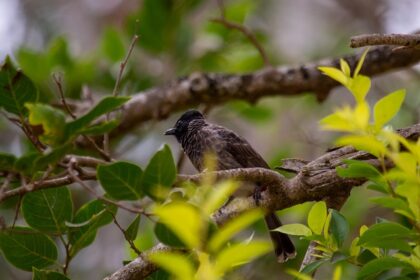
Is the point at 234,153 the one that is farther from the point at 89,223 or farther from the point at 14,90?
the point at 14,90

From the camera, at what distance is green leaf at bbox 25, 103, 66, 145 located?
1.97m

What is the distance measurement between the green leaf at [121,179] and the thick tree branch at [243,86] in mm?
2586

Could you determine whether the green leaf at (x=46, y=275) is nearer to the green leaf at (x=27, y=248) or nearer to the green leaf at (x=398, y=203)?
the green leaf at (x=27, y=248)

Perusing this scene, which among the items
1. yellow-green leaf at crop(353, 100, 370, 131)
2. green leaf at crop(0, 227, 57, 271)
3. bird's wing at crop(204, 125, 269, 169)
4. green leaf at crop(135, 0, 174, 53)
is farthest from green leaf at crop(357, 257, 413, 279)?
green leaf at crop(135, 0, 174, 53)

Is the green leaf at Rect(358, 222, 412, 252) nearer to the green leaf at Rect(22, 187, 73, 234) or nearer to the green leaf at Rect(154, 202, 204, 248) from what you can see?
the green leaf at Rect(154, 202, 204, 248)

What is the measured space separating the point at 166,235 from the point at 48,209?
2.53 ft

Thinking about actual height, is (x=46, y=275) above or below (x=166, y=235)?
above

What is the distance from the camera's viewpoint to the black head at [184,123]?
4.55m

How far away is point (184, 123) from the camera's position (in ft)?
14.9

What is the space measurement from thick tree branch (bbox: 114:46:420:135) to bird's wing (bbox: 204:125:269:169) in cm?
41

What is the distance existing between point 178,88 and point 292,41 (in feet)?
16.6

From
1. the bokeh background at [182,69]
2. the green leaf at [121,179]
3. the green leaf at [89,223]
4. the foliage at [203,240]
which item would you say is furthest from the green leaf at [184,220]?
the bokeh background at [182,69]

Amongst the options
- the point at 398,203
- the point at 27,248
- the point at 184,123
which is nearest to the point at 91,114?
the point at 27,248

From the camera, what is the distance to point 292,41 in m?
9.51
